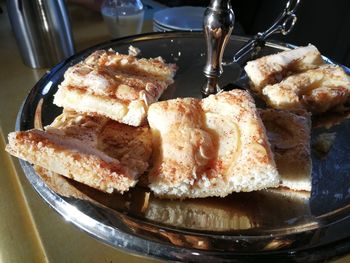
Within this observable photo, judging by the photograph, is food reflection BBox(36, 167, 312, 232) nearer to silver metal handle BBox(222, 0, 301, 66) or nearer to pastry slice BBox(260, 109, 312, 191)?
pastry slice BBox(260, 109, 312, 191)

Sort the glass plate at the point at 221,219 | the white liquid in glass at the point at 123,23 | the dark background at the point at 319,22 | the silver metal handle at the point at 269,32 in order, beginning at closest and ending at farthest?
the glass plate at the point at 221,219
the silver metal handle at the point at 269,32
the white liquid in glass at the point at 123,23
the dark background at the point at 319,22

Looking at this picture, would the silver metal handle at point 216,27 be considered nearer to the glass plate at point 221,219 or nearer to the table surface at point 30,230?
the glass plate at point 221,219

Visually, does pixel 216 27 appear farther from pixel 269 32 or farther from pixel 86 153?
Result: pixel 86 153

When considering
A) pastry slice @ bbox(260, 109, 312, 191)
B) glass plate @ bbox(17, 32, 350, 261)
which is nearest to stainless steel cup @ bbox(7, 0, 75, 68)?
glass plate @ bbox(17, 32, 350, 261)

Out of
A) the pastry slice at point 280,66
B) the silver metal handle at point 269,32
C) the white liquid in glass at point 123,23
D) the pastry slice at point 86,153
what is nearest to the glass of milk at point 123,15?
the white liquid in glass at point 123,23

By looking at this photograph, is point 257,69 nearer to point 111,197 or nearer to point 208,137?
point 208,137

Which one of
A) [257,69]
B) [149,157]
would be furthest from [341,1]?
[149,157]
